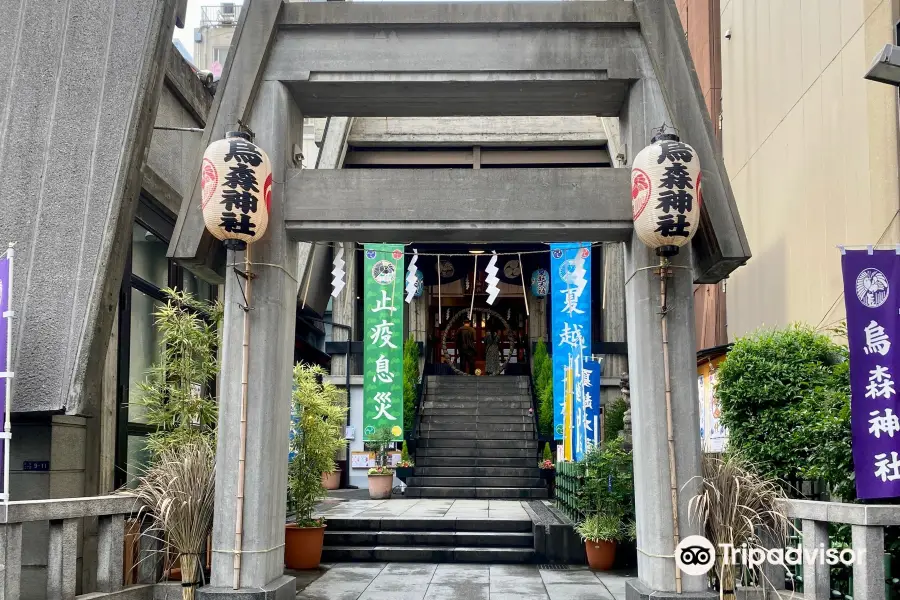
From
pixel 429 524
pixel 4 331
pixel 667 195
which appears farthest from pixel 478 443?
pixel 4 331

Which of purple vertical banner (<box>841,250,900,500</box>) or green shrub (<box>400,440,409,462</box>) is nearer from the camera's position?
purple vertical banner (<box>841,250,900,500</box>)

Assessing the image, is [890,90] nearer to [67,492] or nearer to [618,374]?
[67,492]

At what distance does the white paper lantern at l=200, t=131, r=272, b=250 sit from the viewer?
21.7 feet

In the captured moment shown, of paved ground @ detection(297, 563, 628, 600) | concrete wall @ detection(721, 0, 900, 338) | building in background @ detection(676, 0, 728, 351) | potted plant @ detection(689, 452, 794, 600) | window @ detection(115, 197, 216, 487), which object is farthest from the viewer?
building in background @ detection(676, 0, 728, 351)

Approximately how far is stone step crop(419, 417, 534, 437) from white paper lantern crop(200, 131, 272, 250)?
14.3 meters

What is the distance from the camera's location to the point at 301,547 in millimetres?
10398

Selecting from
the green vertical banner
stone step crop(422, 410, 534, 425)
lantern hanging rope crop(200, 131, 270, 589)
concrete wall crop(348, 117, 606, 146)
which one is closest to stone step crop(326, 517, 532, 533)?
lantern hanging rope crop(200, 131, 270, 589)

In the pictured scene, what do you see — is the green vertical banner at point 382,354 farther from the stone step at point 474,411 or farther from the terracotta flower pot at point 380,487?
the stone step at point 474,411

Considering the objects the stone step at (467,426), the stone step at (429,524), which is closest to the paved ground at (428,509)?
the stone step at (429,524)

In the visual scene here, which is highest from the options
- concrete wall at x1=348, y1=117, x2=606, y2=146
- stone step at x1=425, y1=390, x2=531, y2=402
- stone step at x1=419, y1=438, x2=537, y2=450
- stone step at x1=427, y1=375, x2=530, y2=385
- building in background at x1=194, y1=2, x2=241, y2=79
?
building in background at x1=194, y1=2, x2=241, y2=79

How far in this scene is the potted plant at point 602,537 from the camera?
33.6ft

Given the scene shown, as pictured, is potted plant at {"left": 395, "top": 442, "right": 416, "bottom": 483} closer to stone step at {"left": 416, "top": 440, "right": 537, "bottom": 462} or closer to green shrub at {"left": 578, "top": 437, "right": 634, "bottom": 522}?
stone step at {"left": 416, "top": 440, "right": 537, "bottom": 462}

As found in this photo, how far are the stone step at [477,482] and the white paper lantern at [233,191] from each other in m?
11.8

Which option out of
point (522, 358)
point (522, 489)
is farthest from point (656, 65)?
point (522, 358)
